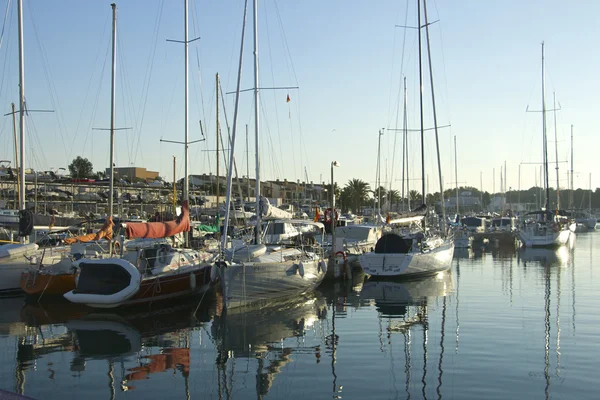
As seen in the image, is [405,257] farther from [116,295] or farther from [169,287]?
[116,295]

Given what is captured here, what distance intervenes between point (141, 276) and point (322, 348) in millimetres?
8220

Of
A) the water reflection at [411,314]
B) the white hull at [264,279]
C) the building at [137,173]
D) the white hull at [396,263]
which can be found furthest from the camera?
the building at [137,173]

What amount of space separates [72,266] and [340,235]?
19.0 m

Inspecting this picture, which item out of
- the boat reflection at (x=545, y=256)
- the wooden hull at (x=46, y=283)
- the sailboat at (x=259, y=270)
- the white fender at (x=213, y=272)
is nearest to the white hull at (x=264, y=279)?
the sailboat at (x=259, y=270)

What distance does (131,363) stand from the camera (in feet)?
50.1

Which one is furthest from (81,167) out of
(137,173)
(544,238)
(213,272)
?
(213,272)

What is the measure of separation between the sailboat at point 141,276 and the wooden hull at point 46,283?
0.71 meters

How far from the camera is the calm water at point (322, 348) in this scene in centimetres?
1310

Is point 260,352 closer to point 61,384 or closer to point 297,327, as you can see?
point 297,327

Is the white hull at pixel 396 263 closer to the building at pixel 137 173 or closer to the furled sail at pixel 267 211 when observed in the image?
the furled sail at pixel 267 211

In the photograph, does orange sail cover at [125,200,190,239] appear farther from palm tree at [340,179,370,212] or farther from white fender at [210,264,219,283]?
palm tree at [340,179,370,212]

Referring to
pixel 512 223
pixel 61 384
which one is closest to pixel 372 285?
pixel 61 384

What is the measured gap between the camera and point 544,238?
5569 cm

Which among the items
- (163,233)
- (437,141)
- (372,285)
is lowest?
(372,285)
